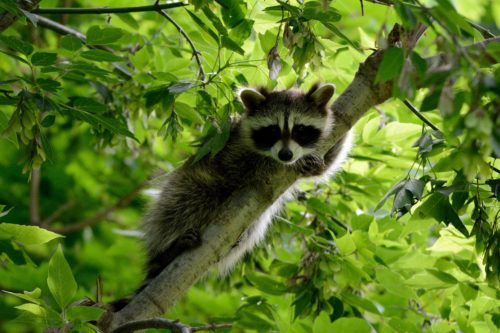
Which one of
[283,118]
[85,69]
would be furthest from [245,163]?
[85,69]

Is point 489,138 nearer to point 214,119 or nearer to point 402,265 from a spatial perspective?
point 214,119

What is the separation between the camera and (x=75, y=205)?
6777mm

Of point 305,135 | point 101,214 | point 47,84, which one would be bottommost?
point 101,214

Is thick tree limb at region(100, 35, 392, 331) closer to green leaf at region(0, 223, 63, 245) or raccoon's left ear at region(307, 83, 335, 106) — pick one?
green leaf at region(0, 223, 63, 245)

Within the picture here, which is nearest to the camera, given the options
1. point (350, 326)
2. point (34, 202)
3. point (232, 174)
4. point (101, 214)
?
point (350, 326)

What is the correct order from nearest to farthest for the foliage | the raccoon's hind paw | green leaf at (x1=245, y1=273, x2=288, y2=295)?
the foliage
the raccoon's hind paw
green leaf at (x1=245, y1=273, x2=288, y2=295)

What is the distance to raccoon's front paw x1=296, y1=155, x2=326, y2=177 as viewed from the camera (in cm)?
408

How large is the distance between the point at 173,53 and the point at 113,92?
1.43 ft

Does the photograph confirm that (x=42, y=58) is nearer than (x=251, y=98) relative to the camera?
Yes

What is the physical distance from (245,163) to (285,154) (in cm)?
43

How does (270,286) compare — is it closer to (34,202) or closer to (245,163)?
(245,163)

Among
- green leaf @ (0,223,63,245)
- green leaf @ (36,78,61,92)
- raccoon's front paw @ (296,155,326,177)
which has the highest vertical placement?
green leaf @ (36,78,61,92)

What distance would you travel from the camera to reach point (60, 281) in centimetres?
271

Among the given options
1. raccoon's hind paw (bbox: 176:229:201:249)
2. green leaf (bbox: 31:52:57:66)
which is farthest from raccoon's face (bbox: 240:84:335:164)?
green leaf (bbox: 31:52:57:66)
